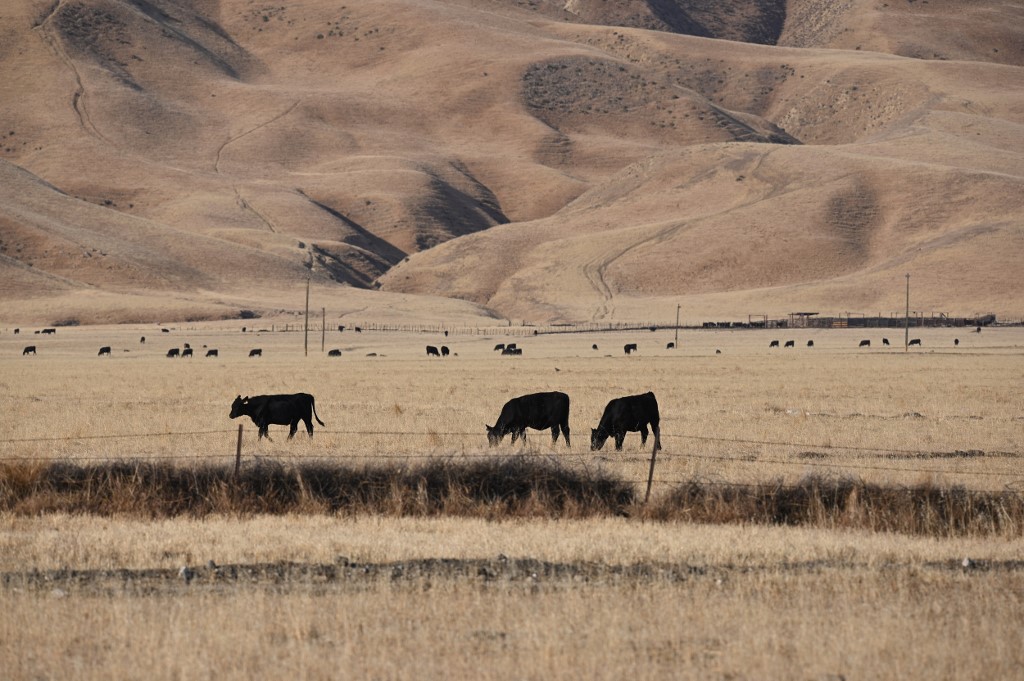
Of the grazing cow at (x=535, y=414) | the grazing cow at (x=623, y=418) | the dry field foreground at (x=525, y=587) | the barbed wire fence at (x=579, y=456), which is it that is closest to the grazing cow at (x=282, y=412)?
the dry field foreground at (x=525, y=587)

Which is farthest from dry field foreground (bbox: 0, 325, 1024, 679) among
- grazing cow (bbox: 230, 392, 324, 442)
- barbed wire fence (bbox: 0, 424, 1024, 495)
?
grazing cow (bbox: 230, 392, 324, 442)

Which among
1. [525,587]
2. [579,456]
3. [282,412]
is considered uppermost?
[282,412]

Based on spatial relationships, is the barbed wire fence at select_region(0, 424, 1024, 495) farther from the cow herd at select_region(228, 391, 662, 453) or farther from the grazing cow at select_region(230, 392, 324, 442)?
the cow herd at select_region(228, 391, 662, 453)

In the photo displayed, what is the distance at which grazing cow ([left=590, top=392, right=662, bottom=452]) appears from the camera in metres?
22.2

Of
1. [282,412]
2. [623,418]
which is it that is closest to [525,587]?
[623,418]

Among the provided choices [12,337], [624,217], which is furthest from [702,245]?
[12,337]

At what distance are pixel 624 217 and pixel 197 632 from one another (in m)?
188

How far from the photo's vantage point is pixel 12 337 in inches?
3853

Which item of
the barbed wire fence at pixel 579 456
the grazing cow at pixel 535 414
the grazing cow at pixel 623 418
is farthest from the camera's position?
the grazing cow at pixel 535 414

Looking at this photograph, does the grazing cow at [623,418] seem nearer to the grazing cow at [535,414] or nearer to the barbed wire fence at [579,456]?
the grazing cow at [535,414]

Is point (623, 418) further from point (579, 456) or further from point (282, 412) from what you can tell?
point (282, 412)

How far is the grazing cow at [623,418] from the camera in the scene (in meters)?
22.2

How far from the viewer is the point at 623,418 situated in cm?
2238

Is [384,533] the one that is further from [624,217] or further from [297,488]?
[624,217]
